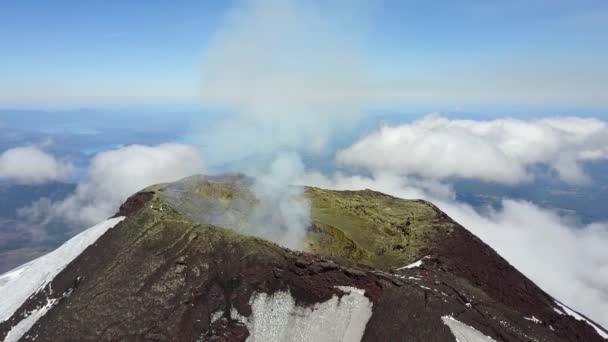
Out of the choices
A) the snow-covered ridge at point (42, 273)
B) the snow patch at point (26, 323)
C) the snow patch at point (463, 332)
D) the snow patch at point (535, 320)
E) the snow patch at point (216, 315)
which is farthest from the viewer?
the snow-covered ridge at point (42, 273)

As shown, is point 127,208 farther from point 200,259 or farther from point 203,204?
point 200,259

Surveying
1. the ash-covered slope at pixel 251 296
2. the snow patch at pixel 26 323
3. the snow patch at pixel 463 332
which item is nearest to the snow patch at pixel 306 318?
the ash-covered slope at pixel 251 296

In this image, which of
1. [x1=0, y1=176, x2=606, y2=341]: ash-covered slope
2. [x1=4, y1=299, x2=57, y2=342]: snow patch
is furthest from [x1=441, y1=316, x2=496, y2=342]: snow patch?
[x1=4, y1=299, x2=57, y2=342]: snow patch

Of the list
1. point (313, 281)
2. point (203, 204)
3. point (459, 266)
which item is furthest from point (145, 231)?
point (459, 266)

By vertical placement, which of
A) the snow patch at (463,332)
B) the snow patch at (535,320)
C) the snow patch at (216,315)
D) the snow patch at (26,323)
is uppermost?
the snow patch at (463,332)

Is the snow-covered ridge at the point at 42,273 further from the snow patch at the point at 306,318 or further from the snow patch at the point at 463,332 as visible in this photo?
the snow patch at the point at 463,332
